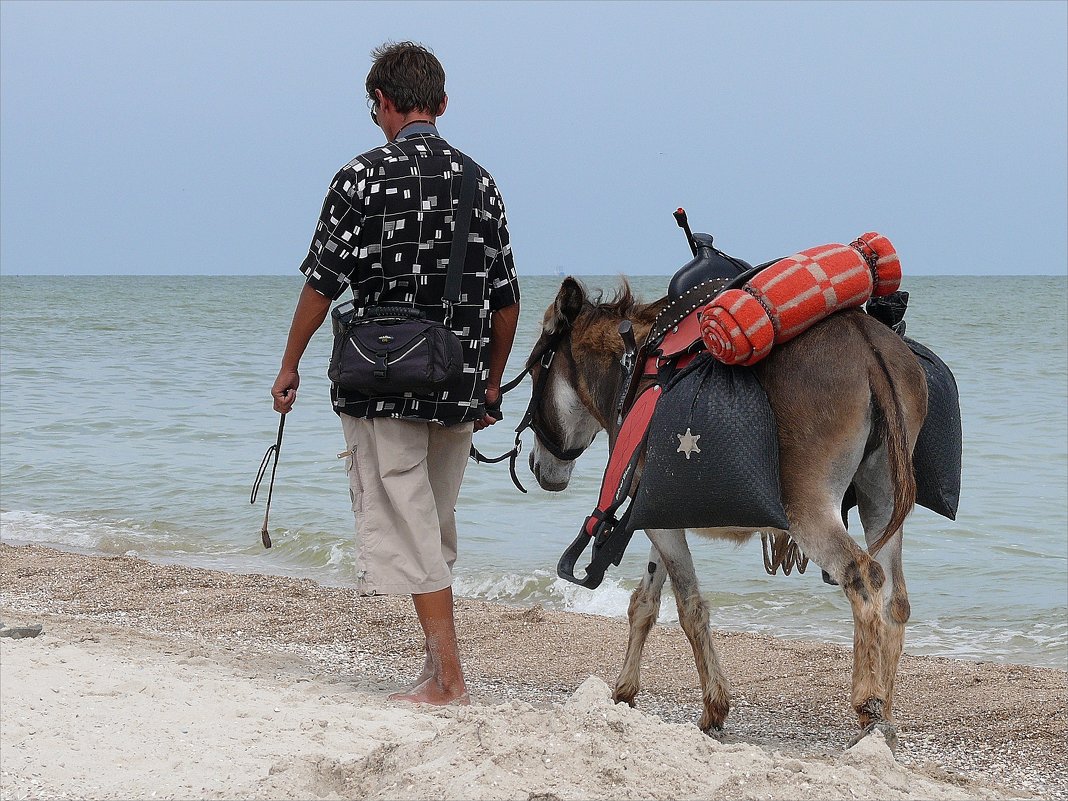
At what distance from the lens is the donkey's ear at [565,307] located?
446 centimetres

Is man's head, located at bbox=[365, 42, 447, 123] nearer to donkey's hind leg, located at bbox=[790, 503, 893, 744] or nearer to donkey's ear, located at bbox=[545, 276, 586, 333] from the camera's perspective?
donkey's ear, located at bbox=[545, 276, 586, 333]

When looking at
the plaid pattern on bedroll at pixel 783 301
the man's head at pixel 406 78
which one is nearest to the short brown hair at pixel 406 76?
the man's head at pixel 406 78

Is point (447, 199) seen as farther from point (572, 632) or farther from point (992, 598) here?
point (992, 598)

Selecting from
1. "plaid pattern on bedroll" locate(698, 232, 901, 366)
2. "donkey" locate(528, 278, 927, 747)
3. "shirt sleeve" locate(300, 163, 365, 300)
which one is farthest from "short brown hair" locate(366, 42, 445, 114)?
"donkey" locate(528, 278, 927, 747)

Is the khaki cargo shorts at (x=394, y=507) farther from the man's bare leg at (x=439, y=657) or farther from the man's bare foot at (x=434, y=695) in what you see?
the man's bare foot at (x=434, y=695)

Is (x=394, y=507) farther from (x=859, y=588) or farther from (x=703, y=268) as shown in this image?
(x=859, y=588)

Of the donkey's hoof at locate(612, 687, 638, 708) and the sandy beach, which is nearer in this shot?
the sandy beach

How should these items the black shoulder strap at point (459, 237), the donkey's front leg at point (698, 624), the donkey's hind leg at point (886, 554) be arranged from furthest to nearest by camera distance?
the donkey's front leg at point (698, 624)
the black shoulder strap at point (459, 237)
the donkey's hind leg at point (886, 554)

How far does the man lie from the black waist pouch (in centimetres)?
9

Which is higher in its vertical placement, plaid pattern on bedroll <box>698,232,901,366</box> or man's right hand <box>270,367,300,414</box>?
plaid pattern on bedroll <box>698,232,901,366</box>

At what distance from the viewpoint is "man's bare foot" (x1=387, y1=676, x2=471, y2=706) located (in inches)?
162

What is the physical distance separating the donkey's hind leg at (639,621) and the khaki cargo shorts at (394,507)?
2.91 ft

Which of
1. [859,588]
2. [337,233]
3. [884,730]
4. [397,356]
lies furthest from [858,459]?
[337,233]

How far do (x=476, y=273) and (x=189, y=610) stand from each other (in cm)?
317
